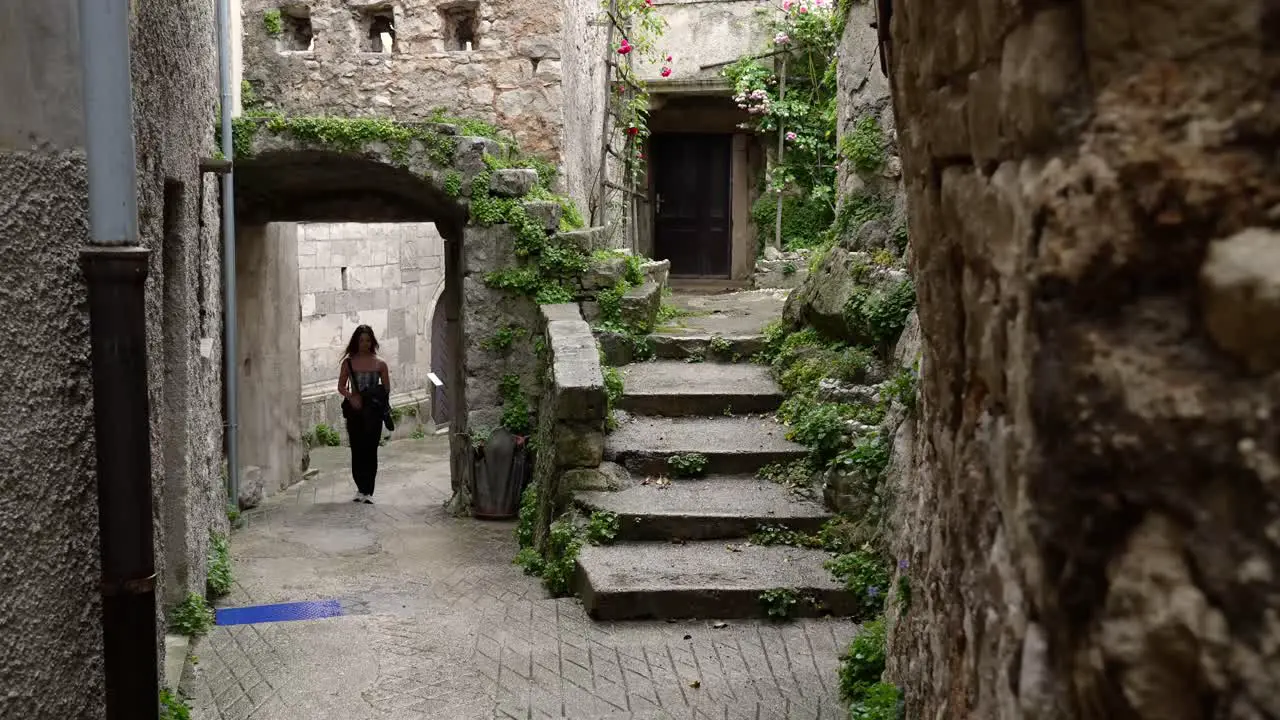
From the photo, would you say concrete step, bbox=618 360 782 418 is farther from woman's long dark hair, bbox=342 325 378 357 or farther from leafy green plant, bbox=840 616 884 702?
woman's long dark hair, bbox=342 325 378 357

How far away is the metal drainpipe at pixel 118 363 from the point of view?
3.27m

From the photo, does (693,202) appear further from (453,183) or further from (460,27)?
(453,183)

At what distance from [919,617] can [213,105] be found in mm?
6567

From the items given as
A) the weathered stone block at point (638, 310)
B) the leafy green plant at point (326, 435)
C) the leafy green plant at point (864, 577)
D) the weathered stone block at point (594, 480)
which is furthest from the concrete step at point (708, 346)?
the leafy green plant at point (326, 435)

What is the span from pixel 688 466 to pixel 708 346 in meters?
1.91

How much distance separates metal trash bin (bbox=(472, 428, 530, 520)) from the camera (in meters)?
9.27

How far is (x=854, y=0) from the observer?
8266 mm

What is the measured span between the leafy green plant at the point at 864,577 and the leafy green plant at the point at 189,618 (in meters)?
2.95

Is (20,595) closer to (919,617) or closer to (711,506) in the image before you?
(919,617)

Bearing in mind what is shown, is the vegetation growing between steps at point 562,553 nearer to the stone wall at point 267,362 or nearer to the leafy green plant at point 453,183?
the leafy green plant at point 453,183

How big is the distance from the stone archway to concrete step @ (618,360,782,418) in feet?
5.24

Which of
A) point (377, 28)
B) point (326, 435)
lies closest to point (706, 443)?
point (377, 28)

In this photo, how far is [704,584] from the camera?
5.82 metres

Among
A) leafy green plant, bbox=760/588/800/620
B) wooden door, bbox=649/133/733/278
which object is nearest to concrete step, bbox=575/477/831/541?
leafy green plant, bbox=760/588/800/620
